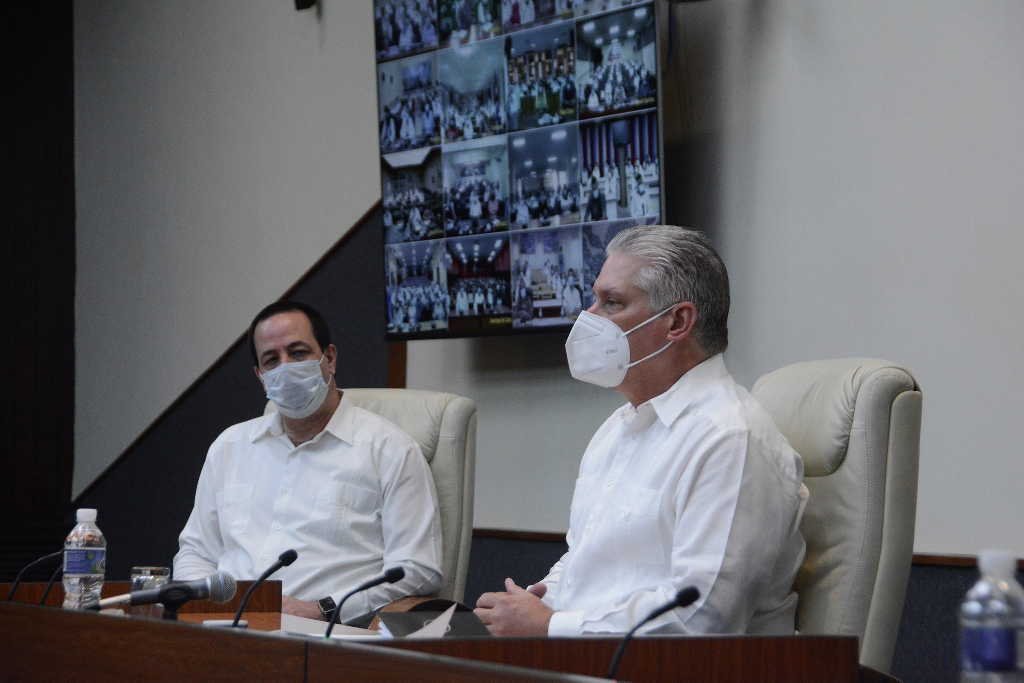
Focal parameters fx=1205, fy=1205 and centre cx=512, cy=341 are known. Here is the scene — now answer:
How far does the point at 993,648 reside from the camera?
1052mm

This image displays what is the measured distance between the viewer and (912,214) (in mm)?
2969

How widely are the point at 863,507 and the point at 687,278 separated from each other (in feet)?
1.58

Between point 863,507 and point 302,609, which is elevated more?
point 863,507

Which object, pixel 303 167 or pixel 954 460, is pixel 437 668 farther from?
pixel 303 167

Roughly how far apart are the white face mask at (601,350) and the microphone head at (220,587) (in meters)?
0.74

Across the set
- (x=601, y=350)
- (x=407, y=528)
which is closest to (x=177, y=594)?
(x=601, y=350)

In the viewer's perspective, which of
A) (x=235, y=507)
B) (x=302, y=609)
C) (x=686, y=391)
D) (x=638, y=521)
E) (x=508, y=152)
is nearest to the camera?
(x=638, y=521)

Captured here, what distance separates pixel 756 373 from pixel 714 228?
432mm

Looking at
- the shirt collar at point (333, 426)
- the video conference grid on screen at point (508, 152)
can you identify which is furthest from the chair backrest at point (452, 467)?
the video conference grid on screen at point (508, 152)

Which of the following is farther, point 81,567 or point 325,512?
point 325,512

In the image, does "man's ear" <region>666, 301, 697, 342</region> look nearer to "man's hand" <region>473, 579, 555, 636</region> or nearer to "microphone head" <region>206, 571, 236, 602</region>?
"man's hand" <region>473, 579, 555, 636</region>

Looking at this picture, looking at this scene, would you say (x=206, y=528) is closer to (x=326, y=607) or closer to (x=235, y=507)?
(x=235, y=507)

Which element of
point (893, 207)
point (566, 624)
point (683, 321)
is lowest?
point (566, 624)

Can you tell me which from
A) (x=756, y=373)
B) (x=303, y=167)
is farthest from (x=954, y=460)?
(x=303, y=167)
